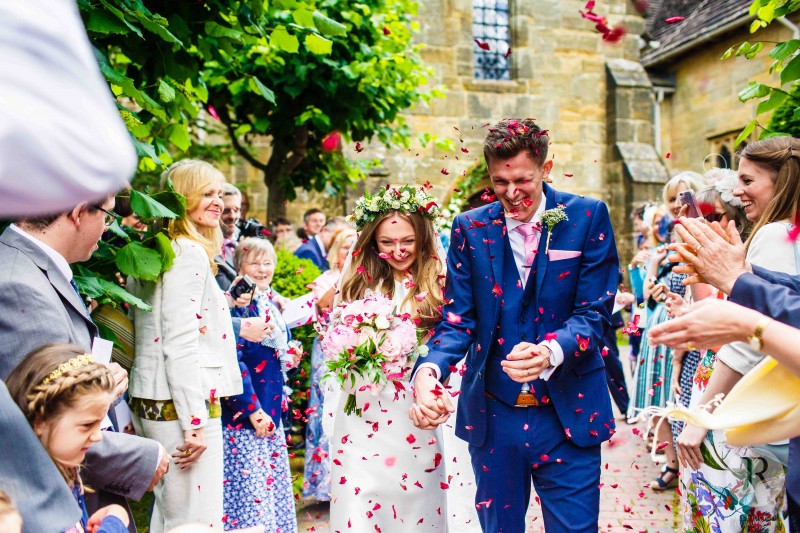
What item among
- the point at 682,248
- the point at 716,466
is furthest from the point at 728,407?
the point at 716,466

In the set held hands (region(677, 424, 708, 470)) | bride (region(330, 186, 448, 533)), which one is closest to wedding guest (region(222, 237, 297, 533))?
bride (region(330, 186, 448, 533))


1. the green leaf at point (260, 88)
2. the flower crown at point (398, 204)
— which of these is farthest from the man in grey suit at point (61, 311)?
the green leaf at point (260, 88)

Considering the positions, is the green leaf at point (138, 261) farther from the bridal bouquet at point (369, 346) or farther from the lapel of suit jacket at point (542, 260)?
the lapel of suit jacket at point (542, 260)

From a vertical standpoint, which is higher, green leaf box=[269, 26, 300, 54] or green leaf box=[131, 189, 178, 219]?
green leaf box=[269, 26, 300, 54]

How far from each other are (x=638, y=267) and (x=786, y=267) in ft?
19.2

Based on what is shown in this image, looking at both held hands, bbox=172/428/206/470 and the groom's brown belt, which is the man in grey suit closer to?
held hands, bbox=172/428/206/470

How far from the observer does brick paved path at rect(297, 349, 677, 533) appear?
225 inches

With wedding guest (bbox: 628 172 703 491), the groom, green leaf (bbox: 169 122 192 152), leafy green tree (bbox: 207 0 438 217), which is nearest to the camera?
the groom

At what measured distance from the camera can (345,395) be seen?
4.34m

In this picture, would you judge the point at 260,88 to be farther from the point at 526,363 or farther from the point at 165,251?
the point at 526,363

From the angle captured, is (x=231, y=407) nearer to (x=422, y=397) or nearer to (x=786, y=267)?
(x=422, y=397)

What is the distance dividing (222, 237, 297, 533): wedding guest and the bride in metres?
0.72

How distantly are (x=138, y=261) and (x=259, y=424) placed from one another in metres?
1.39

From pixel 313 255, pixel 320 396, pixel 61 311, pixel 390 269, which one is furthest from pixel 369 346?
pixel 313 255
